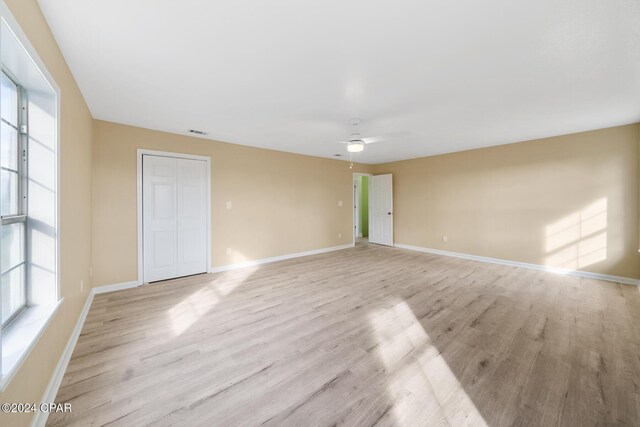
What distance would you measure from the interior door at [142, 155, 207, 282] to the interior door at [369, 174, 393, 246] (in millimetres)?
4742

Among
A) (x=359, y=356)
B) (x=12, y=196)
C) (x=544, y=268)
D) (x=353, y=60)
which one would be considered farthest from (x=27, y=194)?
(x=544, y=268)

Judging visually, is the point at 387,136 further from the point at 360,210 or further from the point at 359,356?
the point at 360,210

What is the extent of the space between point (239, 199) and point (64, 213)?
291 centimetres

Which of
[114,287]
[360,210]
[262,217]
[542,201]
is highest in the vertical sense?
[542,201]

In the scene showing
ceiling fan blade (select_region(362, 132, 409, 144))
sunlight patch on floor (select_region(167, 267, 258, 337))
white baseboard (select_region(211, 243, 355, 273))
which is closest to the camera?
sunlight patch on floor (select_region(167, 267, 258, 337))

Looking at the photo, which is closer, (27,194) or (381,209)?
(27,194)

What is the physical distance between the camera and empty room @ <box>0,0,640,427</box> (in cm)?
155

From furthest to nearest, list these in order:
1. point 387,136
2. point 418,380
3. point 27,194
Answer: point 387,136, point 418,380, point 27,194

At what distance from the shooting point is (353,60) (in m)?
2.08

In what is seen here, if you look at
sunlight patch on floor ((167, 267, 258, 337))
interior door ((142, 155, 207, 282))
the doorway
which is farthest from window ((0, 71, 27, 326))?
the doorway

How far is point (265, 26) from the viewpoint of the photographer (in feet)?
5.58

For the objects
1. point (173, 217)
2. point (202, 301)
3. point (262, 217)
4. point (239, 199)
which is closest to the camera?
point (202, 301)

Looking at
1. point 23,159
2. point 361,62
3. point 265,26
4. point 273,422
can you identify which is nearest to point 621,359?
point 273,422

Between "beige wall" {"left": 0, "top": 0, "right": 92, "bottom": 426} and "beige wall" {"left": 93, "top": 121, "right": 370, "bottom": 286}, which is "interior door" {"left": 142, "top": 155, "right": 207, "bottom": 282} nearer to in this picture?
"beige wall" {"left": 93, "top": 121, "right": 370, "bottom": 286}
